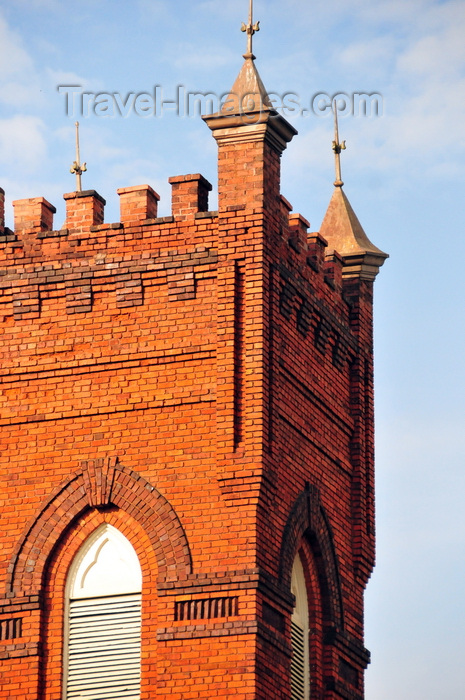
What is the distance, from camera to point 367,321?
33.1m

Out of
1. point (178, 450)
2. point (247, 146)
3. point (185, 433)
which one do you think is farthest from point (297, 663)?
point (247, 146)

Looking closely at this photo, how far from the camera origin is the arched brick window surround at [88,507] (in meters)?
28.5

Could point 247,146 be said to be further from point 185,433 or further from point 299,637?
point 299,637

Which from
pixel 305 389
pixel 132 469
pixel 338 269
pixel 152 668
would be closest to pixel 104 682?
pixel 152 668

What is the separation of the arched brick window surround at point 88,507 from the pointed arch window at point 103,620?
0.39m

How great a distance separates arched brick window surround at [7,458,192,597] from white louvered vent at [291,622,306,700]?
7.53 ft

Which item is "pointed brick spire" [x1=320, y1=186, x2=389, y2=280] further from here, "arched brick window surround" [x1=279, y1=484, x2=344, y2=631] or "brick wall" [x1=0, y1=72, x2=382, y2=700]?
"arched brick window surround" [x1=279, y1=484, x2=344, y2=631]

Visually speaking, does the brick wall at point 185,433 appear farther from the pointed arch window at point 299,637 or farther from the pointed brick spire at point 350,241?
the pointed brick spire at point 350,241

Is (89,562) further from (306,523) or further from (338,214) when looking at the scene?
(338,214)

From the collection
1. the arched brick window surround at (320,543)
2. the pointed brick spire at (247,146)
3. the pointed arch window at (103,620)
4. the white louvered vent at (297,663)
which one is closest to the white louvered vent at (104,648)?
the pointed arch window at (103,620)

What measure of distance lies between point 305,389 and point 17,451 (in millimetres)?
3935

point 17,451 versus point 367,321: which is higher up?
point 367,321

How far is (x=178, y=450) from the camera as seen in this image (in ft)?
94.4

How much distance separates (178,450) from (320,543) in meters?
2.71
